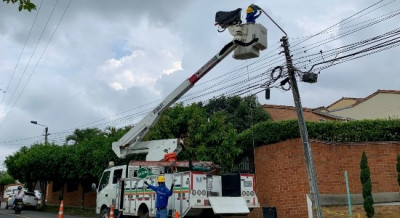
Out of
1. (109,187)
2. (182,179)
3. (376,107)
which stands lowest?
(109,187)

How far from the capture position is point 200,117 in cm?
1825

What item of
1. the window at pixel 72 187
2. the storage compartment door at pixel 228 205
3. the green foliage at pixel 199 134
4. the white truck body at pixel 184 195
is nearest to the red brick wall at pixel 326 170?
the green foliage at pixel 199 134

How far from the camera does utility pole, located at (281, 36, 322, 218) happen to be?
13055mm

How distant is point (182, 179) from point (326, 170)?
21.6ft

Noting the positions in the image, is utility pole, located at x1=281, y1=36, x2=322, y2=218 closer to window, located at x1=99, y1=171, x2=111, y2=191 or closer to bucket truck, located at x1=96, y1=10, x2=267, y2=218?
bucket truck, located at x1=96, y1=10, x2=267, y2=218

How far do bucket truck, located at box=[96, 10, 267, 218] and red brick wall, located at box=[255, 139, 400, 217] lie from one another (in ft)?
11.0

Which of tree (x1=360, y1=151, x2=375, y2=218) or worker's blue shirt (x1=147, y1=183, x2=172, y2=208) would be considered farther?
tree (x1=360, y1=151, x2=375, y2=218)

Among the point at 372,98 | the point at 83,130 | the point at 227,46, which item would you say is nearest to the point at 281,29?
the point at 227,46

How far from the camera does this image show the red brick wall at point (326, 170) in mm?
15414

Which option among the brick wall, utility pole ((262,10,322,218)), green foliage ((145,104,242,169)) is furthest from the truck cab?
the brick wall

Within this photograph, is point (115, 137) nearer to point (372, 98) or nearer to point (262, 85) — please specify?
point (262, 85)

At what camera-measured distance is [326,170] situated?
15578 mm

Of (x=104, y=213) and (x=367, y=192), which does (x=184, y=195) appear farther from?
(x=367, y=192)

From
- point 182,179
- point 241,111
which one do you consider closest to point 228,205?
point 182,179
